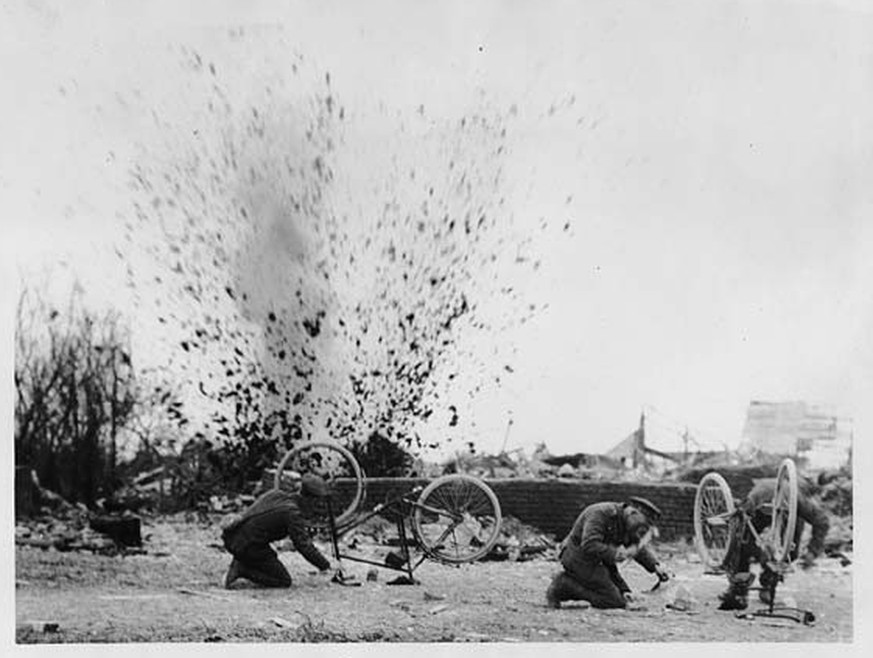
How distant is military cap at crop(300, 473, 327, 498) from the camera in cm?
739

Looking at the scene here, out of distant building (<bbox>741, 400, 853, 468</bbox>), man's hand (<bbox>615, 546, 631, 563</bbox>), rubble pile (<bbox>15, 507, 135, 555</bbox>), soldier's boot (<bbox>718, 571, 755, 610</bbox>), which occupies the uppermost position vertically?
distant building (<bbox>741, 400, 853, 468</bbox>)

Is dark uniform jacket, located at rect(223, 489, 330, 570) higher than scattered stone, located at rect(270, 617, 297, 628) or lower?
higher

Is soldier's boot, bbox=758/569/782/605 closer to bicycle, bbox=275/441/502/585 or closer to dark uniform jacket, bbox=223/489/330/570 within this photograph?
bicycle, bbox=275/441/502/585

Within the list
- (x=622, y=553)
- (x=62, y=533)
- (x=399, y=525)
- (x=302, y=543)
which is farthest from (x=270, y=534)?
(x=622, y=553)

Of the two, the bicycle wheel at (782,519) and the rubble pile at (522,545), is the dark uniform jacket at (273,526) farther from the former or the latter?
the bicycle wheel at (782,519)

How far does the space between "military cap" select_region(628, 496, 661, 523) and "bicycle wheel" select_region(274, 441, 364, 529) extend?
141 centimetres

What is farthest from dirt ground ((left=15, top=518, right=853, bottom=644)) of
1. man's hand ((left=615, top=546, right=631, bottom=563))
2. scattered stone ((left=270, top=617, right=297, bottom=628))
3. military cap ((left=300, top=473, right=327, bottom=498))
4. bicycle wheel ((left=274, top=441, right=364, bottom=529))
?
military cap ((left=300, top=473, right=327, bottom=498))

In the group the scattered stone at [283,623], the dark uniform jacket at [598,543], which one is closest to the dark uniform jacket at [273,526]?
the scattered stone at [283,623]

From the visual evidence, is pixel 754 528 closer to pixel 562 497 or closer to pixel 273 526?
pixel 562 497

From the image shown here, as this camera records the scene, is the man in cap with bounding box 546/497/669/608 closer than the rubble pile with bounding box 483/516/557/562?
Yes

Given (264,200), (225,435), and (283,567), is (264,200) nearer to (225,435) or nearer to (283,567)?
(225,435)

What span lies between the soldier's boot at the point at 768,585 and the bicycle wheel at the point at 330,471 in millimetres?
2113

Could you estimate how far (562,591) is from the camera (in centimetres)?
738

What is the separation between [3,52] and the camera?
7398mm
